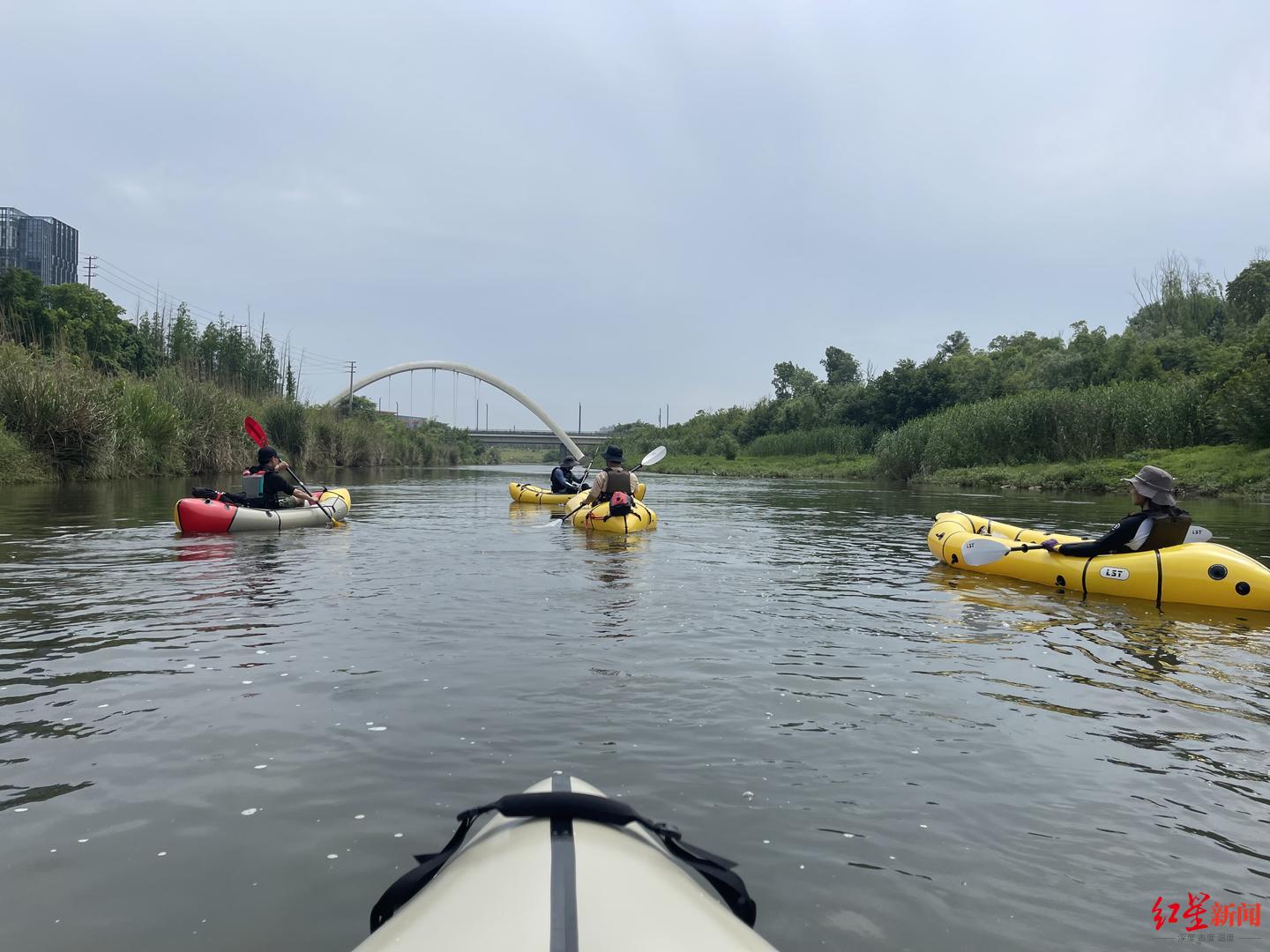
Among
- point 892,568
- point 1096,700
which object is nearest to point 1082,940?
point 1096,700

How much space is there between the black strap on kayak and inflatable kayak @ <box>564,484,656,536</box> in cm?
970

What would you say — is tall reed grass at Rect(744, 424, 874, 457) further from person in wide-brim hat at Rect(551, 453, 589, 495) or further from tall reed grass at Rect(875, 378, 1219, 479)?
person in wide-brim hat at Rect(551, 453, 589, 495)

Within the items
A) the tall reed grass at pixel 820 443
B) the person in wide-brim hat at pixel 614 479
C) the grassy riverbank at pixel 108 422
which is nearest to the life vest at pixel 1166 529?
the person in wide-brim hat at pixel 614 479

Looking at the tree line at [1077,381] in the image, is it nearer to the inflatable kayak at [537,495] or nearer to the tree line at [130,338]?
the inflatable kayak at [537,495]

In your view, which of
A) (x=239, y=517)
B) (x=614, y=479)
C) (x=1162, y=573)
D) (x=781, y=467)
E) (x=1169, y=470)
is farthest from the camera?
(x=781, y=467)

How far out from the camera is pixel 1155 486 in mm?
7172

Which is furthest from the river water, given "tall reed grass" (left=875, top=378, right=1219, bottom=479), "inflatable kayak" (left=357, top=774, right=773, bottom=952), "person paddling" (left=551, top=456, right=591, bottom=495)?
"tall reed grass" (left=875, top=378, right=1219, bottom=479)

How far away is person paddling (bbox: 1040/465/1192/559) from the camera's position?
720cm

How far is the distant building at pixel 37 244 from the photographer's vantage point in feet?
279

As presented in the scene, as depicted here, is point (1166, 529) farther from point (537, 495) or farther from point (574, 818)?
point (537, 495)

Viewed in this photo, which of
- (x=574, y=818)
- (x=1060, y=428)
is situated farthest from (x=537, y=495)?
(x=1060, y=428)

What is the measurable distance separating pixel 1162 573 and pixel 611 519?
6.92 meters

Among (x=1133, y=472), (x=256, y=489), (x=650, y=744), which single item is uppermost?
(x=1133, y=472)

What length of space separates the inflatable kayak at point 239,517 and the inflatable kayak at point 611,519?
3881 millimetres
